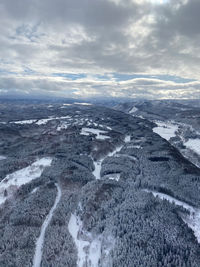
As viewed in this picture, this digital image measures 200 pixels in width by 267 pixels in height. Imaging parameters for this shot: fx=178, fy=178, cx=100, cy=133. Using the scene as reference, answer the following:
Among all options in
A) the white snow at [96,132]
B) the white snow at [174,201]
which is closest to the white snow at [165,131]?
the white snow at [96,132]

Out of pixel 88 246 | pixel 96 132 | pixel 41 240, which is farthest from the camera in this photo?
pixel 96 132

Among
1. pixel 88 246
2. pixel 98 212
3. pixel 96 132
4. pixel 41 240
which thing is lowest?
pixel 96 132

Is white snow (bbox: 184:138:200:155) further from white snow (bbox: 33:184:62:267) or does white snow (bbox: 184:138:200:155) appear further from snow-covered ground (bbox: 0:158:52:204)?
white snow (bbox: 33:184:62:267)

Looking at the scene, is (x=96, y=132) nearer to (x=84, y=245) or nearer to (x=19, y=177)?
(x=19, y=177)

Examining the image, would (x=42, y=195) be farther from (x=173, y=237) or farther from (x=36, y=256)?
(x=173, y=237)

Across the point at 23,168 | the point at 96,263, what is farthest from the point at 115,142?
the point at 96,263

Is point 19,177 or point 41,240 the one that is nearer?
point 41,240

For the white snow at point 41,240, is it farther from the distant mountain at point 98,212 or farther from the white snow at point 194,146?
the white snow at point 194,146

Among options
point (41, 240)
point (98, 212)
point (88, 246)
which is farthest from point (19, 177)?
point (88, 246)
